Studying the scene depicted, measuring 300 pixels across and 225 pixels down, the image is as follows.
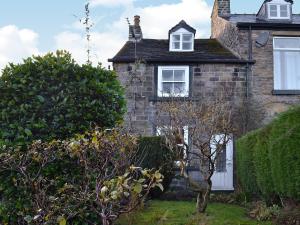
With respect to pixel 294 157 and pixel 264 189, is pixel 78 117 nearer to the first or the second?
pixel 294 157

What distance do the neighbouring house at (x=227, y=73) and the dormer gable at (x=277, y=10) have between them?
0.85 metres

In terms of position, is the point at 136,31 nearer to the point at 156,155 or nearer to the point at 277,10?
the point at 277,10

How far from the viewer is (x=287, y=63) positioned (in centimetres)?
1939

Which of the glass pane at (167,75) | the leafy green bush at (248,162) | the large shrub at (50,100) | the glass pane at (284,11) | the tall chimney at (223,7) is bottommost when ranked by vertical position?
the leafy green bush at (248,162)

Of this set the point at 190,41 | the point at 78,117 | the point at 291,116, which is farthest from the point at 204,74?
the point at 78,117

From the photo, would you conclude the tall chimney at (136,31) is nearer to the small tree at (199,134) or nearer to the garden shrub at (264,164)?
the small tree at (199,134)

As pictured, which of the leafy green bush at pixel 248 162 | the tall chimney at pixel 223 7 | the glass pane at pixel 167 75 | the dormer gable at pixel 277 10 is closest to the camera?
the leafy green bush at pixel 248 162

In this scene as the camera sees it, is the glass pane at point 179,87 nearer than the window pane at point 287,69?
Yes

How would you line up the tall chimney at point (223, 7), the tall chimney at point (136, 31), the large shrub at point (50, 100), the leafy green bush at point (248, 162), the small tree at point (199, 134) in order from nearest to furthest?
the large shrub at point (50, 100), the small tree at point (199, 134), the leafy green bush at point (248, 162), the tall chimney at point (136, 31), the tall chimney at point (223, 7)

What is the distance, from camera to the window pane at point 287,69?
19.2 metres

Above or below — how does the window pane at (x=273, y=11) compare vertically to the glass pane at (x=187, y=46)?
above

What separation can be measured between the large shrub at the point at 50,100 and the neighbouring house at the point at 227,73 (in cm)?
1129

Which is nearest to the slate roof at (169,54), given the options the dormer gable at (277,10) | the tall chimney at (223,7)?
the tall chimney at (223,7)

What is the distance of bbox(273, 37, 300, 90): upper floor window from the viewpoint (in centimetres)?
1917
